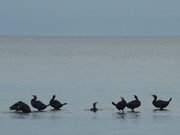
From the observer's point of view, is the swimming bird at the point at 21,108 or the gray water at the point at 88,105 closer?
the gray water at the point at 88,105

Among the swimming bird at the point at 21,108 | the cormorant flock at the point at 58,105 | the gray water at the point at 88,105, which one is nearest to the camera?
the gray water at the point at 88,105

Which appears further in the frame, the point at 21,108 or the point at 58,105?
the point at 58,105

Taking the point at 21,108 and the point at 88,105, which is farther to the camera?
the point at 88,105

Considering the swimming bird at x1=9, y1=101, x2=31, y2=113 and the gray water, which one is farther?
the swimming bird at x1=9, y1=101, x2=31, y2=113

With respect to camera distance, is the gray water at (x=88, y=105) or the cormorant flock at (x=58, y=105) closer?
the gray water at (x=88, y=105)

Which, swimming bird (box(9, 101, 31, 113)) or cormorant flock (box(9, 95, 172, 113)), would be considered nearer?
swimming bird (box(9, 101, 31, 113))

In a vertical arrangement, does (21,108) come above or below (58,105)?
below

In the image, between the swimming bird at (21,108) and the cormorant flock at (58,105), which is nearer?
the swimming bird at (21,108)

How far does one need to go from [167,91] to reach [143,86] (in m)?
4.90

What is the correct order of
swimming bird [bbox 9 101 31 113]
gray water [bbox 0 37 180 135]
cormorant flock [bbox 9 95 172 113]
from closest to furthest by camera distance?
gray water [bbox 0 37 180 135]
swimming bird [bbox 9 101 31 113]
cormorant flock [bbox 9 95 172 113]

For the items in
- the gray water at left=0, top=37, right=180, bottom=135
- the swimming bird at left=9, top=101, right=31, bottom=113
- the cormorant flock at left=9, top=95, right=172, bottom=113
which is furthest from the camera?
the cormorant flock at left=9, top=95, right=172, bottom=113

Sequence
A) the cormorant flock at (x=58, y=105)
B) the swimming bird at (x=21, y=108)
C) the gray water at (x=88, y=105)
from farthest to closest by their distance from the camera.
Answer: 1. the cormorant flock at (x=58, y=105)
2. the swimming bird at (x=21, y=108)
3. the gray water at (x=88, y=105)

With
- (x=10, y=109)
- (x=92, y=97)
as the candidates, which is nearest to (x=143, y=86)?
(x=92, y=97)

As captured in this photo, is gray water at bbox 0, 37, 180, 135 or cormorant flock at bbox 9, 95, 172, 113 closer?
gray water at bbox 0, 37, 180, 135
